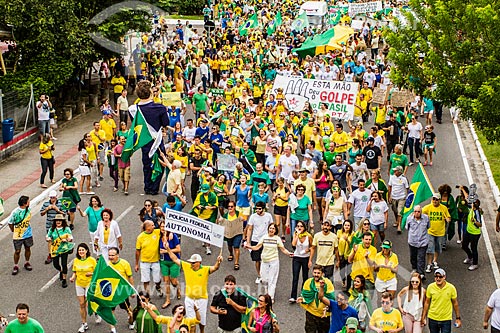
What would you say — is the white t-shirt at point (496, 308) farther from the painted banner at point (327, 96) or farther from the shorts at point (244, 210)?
the painted banner at point (327, 96)

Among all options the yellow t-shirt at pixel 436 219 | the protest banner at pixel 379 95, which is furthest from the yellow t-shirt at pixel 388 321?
the protest banner at pixel 379 95

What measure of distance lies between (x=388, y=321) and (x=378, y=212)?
4540mm

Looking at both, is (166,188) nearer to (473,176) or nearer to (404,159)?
(404,159)

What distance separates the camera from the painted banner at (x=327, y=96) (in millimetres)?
25047

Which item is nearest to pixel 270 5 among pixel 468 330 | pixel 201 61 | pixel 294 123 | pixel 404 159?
pixel 201 61

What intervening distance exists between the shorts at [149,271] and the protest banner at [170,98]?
34.8ft

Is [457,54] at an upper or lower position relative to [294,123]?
upper

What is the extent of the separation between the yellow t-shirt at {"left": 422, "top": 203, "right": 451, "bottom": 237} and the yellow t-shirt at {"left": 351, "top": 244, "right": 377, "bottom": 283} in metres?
2.36

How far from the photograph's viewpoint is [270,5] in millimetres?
52844

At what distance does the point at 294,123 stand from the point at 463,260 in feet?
23.8

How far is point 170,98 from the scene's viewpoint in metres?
24.3

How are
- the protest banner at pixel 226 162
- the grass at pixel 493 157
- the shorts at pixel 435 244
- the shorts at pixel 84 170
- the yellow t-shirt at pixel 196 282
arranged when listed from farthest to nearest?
the grass at pixel 493 157
the shorts at pixel 84 170
the protest banner at pixel 226 162
the shorts at pixel 435 244
the yellow t-shirt at pixel 196 282

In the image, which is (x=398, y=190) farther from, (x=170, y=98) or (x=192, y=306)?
(x=170, y=98)

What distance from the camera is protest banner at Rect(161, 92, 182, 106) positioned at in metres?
24.2
